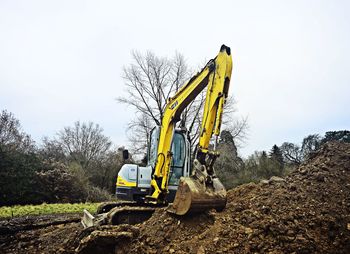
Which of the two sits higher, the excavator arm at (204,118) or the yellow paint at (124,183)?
the excavator arm at (204,118)

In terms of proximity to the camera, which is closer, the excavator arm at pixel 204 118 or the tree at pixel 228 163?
the excavator arm at pixel 204 118

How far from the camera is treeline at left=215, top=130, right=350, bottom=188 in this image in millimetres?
18422

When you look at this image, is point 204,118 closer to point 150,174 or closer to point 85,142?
point 150,174

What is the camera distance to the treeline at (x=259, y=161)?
18422mm

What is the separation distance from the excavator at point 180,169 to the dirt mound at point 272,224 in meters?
0.34

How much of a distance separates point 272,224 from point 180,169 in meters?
3.42

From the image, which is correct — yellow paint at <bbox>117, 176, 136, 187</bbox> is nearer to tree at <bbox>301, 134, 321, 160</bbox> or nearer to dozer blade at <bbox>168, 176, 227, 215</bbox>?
dozer blade at <bbox>168, 176, 227, 215</bbox>

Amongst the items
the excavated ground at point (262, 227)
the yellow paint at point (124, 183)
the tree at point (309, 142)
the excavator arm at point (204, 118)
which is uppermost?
the tree at point (309, 142)

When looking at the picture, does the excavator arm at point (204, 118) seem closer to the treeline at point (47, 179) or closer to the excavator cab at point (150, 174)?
the excavator cab at point (150, 174)

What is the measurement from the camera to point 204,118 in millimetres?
5516

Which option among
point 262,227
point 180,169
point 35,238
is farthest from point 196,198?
point 35,238

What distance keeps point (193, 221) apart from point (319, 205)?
6.14ft

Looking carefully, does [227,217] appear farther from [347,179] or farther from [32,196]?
[32,196]

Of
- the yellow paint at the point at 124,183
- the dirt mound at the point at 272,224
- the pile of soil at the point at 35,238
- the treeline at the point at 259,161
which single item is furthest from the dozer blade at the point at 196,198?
the treeline at the point at 259,161
